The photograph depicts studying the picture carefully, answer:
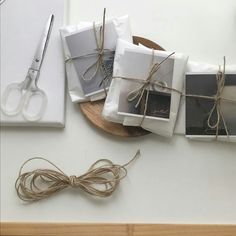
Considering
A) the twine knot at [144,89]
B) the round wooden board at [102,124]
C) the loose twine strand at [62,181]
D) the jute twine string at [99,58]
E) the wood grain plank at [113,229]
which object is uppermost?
the jute twine string at [99,58]

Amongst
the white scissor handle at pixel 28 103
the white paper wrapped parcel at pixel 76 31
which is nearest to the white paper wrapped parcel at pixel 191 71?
the white paper wrapped parcel at pixel 76 31

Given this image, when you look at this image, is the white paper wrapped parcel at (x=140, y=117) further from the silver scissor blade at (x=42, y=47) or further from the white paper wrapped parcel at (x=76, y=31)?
the silver scissor blade at (x=42, y=47)

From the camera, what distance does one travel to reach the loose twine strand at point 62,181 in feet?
2.65

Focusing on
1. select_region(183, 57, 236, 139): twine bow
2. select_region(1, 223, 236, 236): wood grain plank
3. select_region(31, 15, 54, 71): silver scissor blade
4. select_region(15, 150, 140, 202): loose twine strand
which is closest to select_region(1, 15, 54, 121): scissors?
select_region(31, 15, 54, 71): silver scissor blade

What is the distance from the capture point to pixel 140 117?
812 mm

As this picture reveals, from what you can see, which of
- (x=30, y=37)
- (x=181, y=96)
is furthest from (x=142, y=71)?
(x=30, y=37)

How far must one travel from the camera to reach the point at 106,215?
2.69 feet

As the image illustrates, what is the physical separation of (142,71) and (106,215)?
1.02 feet

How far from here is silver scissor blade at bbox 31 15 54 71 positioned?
0.83 meters

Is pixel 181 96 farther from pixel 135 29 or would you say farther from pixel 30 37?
pixel 30 37

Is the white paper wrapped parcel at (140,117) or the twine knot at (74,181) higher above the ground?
the white paper wrapped parcel at (140,117)

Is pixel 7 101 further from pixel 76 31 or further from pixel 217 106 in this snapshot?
pixel 217 106

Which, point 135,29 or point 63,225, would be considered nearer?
point 63,225

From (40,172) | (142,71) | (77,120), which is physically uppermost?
(142,71)
